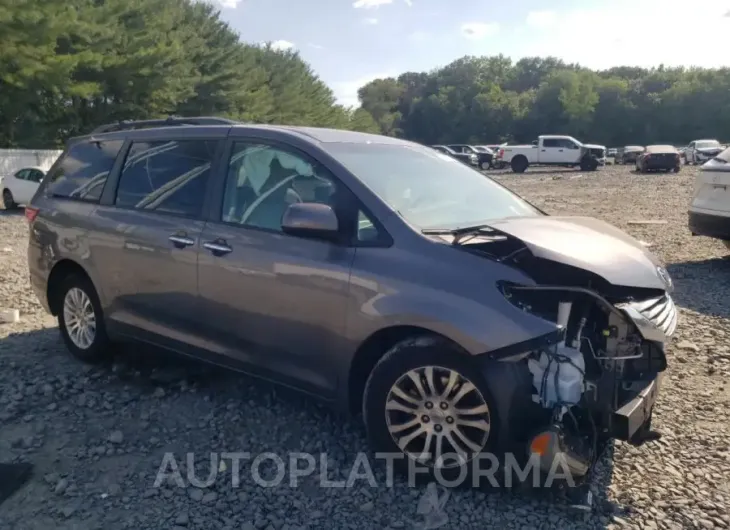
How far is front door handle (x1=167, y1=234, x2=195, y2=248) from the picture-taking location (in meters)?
4.14

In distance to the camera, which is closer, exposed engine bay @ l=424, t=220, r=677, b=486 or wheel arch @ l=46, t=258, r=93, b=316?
exposed engine bay @ l=424, t=220, r=677, b=486

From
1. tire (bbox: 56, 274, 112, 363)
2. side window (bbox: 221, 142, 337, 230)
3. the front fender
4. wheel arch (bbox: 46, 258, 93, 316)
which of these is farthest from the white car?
the front fender

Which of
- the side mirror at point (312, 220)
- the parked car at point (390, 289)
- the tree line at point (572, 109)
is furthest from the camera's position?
the tree line at point (572, 109)

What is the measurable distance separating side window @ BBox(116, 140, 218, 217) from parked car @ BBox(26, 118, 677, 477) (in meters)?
0.02

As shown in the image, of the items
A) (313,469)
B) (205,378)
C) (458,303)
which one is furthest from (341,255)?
(205,378)

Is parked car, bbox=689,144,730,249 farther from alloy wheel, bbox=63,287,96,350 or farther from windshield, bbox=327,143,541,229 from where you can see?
alloy wheel, bbox=63,287,96,350

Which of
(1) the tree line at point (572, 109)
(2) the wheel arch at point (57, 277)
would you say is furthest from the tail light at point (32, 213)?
(1) the tree line at point (572, 109)

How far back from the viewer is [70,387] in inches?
183

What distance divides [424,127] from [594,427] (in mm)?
102411

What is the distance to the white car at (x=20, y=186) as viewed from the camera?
18.2 metres

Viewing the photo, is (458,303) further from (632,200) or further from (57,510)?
(632,200)

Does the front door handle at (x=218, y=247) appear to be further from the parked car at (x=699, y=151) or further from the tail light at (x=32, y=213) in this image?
the parked car at (x=699, y=151)

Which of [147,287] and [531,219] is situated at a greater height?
[531,219]

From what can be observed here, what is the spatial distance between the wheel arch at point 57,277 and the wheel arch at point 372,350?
2.70 meters
